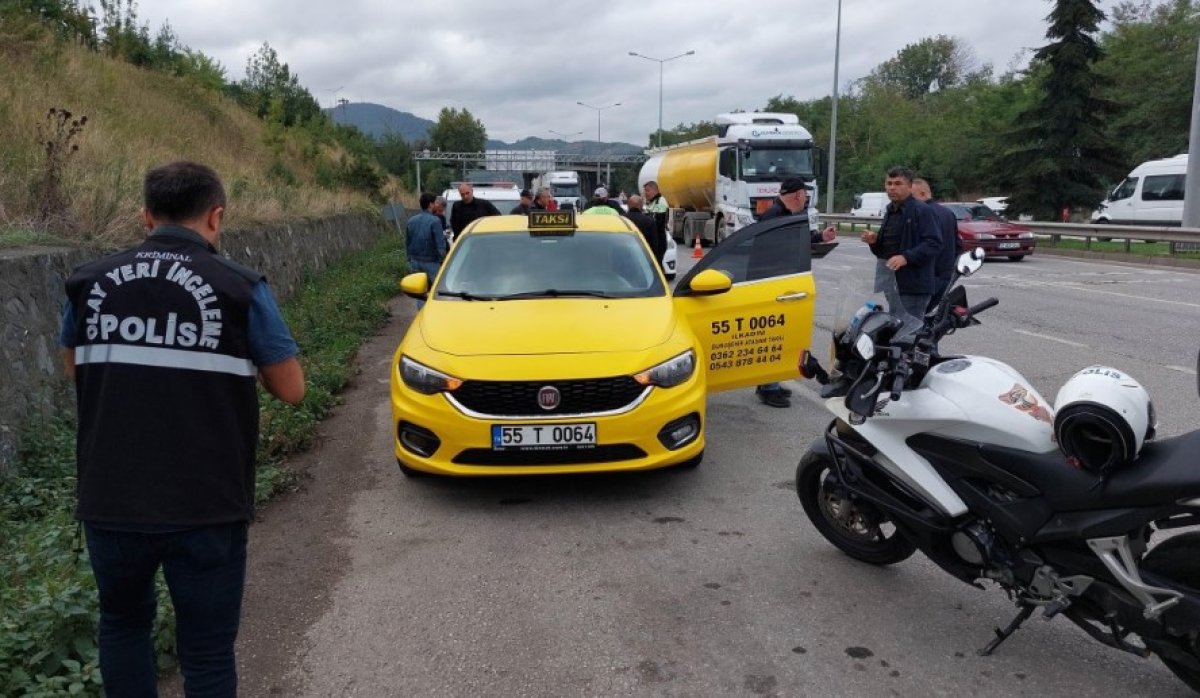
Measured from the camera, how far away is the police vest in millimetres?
2342

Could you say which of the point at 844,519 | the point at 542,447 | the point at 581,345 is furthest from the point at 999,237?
the point at 542,447

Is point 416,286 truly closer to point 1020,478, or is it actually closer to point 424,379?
point 424,379

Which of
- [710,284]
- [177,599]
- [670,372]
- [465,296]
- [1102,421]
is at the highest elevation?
[710,284]

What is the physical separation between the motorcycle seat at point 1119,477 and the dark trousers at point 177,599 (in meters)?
2.63

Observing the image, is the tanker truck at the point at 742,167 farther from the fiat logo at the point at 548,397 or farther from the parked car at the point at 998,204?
the fiat logo at the point at 548,397

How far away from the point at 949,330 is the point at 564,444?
211 cm

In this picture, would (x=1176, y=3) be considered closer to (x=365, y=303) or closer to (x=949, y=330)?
(x=365, y=303)

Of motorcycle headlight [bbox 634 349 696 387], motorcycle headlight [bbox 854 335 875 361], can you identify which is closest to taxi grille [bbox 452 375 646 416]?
motorcycle headlight [bbox 634 349 696 387]

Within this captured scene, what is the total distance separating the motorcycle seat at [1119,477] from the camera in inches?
112

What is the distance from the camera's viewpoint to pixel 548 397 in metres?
4.91

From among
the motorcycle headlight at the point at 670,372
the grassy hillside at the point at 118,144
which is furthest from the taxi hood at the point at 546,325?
the grassy hillside at the point at 118,144

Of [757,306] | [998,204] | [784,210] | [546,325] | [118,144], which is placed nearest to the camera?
[546,325]

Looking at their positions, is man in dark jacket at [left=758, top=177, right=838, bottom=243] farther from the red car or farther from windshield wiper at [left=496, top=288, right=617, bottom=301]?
the red car

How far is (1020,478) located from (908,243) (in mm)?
4521
